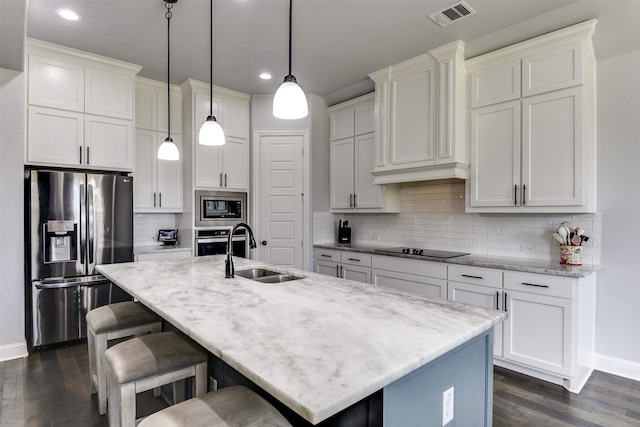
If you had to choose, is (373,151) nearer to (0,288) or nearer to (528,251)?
(528,251)

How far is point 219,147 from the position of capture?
4305 mm

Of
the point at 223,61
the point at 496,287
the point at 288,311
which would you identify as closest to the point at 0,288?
the point at 223,61

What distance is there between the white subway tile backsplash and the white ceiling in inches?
54.0

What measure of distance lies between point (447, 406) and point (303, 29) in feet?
9.29

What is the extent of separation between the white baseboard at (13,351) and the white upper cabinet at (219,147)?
2.14m

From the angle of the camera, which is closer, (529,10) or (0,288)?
(529,10)

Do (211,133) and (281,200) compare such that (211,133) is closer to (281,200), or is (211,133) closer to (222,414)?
(222,414)

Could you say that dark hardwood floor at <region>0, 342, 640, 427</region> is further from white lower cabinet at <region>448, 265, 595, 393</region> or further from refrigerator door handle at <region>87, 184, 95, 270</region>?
refrigerator door handle at <region>87, 184, 95, 270</region>

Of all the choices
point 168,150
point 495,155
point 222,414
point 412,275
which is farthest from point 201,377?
point 495,155

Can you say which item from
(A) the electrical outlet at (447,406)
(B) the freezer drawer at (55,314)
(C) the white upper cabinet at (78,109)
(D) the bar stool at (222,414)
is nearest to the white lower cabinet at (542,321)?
(A) the electrical outlet at (447,406)

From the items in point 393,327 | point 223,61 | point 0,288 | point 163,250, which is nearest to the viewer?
point 393,327

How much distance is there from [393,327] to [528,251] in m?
2.53

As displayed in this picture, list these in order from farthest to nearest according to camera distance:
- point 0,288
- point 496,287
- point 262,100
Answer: point 262,100, point 0,288, point 496,287

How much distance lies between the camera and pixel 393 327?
119cm
